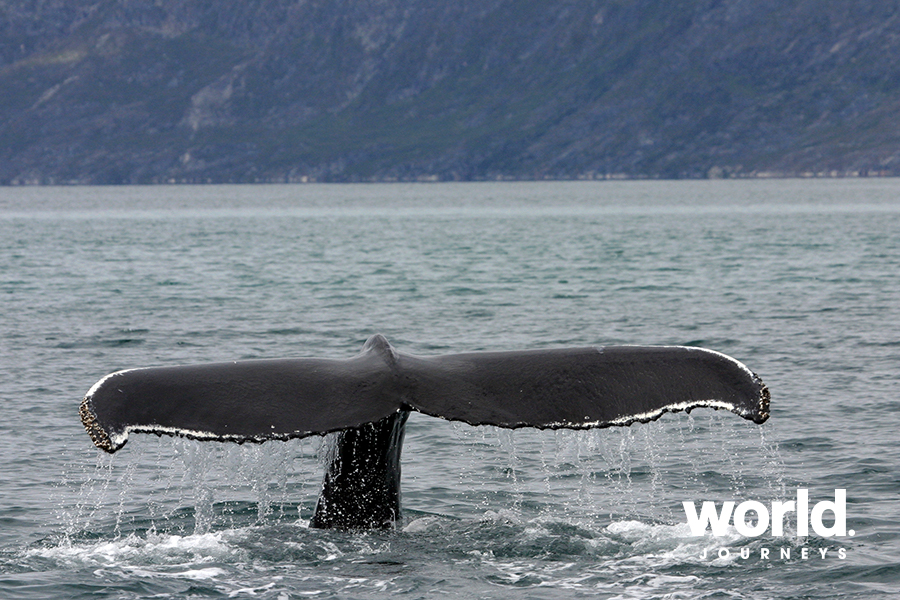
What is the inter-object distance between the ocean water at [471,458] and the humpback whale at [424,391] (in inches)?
29.4

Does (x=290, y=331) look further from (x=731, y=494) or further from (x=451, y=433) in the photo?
(x=731, y=494)

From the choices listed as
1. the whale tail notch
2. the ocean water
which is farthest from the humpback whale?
the ocean water

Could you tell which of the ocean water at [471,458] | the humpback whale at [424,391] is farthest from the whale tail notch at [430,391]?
the ocean water at [471,458]

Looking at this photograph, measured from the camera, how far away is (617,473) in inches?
477

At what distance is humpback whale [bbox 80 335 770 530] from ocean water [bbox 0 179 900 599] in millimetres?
747

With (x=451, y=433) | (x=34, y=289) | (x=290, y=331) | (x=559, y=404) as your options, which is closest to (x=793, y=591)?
(x=559, y=404)

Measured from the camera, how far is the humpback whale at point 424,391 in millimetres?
6355

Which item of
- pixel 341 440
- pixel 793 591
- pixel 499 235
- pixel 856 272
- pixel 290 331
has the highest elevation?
pixel 499 235

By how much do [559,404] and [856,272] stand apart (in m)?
31.5

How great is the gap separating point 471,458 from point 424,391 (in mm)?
6445

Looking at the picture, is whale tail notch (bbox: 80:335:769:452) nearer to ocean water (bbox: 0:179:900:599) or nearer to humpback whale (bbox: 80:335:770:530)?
humpback whale (bbox: 80:335:770:530)

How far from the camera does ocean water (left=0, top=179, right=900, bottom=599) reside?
27.5 ft

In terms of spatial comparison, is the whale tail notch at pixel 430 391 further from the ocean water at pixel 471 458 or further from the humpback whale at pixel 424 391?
the ocean water at pixel 471 458

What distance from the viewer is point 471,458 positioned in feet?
42.9
